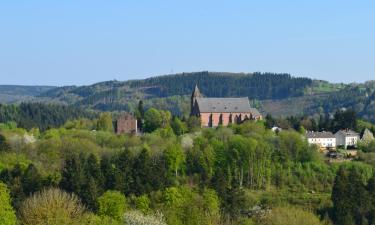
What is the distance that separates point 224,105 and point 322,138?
2374 centimetres

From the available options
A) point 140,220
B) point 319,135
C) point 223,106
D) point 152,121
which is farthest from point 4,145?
point 223,106

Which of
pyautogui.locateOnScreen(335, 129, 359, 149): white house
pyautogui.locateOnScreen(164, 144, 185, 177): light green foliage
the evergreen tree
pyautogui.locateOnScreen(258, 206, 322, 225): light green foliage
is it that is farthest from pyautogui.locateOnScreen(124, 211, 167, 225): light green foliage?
pyautogui.locateOnScreen(335, 129, 359, 149): white house

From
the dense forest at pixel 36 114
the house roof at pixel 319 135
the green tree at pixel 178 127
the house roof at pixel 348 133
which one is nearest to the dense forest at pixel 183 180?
the green tree at pixel 178 127

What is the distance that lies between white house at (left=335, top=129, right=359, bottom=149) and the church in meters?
19.8

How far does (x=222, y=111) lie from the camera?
399ft

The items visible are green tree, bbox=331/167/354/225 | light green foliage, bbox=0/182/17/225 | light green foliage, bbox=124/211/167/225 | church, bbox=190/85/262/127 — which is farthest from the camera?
church, bbox=190/85/262/127

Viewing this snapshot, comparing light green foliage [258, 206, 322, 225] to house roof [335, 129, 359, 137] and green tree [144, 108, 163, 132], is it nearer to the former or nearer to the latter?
house roof [335, 129, 359, 137]

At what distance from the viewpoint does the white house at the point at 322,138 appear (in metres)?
101

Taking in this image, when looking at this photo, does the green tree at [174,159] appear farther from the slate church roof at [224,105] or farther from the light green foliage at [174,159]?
the slate church roof at [224,105]

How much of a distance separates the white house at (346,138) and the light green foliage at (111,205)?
50997 millimetres

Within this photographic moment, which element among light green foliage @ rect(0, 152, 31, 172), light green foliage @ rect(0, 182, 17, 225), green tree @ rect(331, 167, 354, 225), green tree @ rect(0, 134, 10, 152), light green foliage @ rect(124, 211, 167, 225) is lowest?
green tree @ rect(331, 167, 354, 225)

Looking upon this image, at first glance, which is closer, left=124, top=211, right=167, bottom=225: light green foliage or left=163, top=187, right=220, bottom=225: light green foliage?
left=124, top=211, right=167, bottom=225: light green foliage

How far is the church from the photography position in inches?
4769

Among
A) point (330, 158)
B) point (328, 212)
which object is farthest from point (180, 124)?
point (328, 212)
